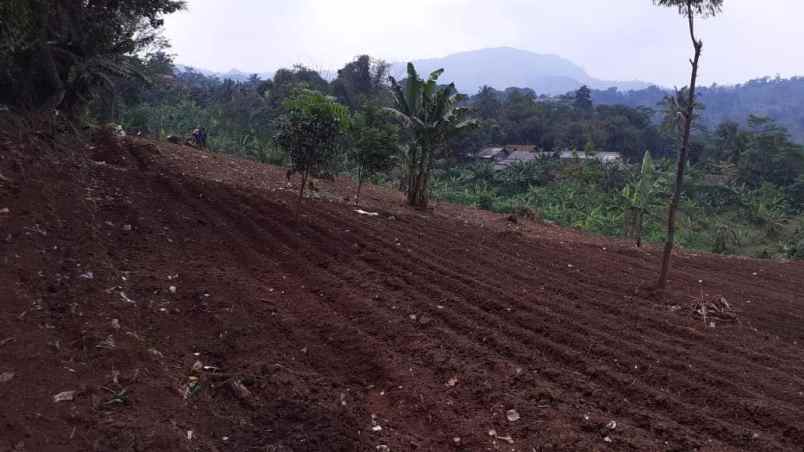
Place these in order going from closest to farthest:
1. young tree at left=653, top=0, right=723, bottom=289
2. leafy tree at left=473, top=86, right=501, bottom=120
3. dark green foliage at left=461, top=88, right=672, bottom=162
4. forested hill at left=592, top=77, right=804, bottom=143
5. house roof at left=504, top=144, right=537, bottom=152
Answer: young tree at left=653, top=0, right=723, bottom=289, house roof at left=504, top=144, right=537, bottom=152, dark green foliage at left=461, top=88, right=672, bottom=162, leafy tree at left=473, top=86, right=501, bottom=120, forested hill at left=592, top=77, right=804, bottom=143

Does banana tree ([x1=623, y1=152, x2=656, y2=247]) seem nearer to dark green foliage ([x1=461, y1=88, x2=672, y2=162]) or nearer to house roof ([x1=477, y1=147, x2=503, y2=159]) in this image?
house roof ([x1=477, y1=147, x2=503, y2=159])

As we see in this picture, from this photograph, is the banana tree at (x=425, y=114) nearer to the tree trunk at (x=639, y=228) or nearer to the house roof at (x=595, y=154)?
the tree trunk at (x=639, y=228)

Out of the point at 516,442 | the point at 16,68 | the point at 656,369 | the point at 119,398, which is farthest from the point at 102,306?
the point at 16,68

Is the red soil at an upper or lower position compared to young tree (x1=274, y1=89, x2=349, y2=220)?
lower

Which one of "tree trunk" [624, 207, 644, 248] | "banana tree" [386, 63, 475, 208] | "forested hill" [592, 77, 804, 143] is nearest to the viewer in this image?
"banana tree" [386, 63, 475, 208]

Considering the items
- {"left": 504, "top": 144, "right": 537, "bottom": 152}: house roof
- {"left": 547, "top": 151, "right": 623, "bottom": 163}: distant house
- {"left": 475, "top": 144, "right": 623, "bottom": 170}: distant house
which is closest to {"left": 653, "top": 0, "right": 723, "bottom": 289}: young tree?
{"left": 547, "top": 151, "right": 623, "bottom": 163}: distant house

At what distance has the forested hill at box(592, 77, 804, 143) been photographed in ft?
385

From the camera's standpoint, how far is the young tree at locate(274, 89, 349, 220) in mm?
10938

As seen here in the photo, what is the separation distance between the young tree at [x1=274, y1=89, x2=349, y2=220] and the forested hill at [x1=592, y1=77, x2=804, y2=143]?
113 metres

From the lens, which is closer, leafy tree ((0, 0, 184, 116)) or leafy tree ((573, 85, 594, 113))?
leafy tree ((0, 0, 184, 116))

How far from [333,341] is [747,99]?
16056cm

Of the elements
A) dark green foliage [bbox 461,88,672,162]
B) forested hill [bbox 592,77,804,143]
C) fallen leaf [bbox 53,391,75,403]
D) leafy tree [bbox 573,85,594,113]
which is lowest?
fallen leaf [bbox 53,391,75,403]

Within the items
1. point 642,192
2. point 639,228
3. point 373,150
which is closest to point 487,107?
point 642,192

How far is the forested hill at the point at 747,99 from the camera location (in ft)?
385
